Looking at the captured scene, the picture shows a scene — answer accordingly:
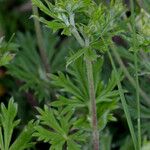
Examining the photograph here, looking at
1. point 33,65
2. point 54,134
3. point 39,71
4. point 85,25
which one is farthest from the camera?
point 33,65

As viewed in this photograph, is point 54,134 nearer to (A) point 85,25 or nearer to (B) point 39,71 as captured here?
(A) point 85,25

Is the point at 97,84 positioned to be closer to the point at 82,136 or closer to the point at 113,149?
the point at 82,136

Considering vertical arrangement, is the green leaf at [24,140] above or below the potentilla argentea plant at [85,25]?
below

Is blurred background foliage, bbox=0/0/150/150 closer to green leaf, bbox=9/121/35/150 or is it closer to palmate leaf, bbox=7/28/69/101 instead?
palmate leaf, bbox=7/28/69/101

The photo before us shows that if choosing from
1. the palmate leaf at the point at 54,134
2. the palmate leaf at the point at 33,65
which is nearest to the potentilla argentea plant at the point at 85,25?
the palmate leaf at the point at 54,134

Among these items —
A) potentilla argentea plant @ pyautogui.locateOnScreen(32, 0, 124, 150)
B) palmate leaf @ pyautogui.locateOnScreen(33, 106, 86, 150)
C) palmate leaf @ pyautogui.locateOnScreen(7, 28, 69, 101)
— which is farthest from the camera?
palmate leaf @ pyautogui.locateOnScreen(7, 28, 69, 101)

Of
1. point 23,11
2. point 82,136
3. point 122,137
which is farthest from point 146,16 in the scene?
point 23,11

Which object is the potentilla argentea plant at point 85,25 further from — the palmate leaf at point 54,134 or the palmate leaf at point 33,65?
the palmate leaf at point 33,65

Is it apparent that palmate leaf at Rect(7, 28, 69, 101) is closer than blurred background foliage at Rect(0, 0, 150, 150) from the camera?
No

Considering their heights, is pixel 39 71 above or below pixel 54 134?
above

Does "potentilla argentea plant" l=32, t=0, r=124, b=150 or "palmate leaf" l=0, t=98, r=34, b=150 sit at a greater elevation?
"potentilla argentea plant" l=32, t=0, r=124, b=150

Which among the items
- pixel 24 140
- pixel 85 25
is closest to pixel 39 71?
pixel 24 140

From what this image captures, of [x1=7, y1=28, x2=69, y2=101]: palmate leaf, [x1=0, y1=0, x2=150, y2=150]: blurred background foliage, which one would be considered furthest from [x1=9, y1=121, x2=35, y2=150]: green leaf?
[x1=7, y1=28, x2=69, y2=101]: palmate leaf
